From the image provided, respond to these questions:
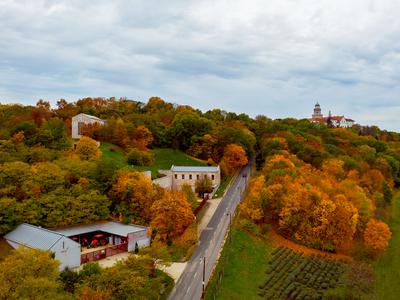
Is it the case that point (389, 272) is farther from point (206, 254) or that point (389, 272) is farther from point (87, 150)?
point (87, 150)

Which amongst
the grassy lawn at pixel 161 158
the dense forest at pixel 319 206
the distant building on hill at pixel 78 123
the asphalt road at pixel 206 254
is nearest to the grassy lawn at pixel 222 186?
the asphalt road at pixel 206 254

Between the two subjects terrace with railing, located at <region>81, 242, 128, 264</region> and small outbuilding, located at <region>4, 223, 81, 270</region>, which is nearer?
small outbuilding, located at <region>4, 223, 81, 270</region>

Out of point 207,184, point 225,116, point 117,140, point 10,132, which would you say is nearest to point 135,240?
point 207,184

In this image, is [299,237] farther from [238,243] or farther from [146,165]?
[146,165]

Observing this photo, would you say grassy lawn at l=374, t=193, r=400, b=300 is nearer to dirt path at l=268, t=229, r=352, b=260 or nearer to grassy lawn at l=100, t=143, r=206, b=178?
dirt path at l=268, t=229, r=352, b=260

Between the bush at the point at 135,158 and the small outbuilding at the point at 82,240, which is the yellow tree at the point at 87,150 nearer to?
the bush at the point at 135,158

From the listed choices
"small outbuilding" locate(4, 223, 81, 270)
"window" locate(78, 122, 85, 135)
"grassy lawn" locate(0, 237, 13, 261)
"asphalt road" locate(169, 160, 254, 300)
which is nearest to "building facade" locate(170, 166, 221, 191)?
"asphalt road" locate(169, 160, 254, 300)
